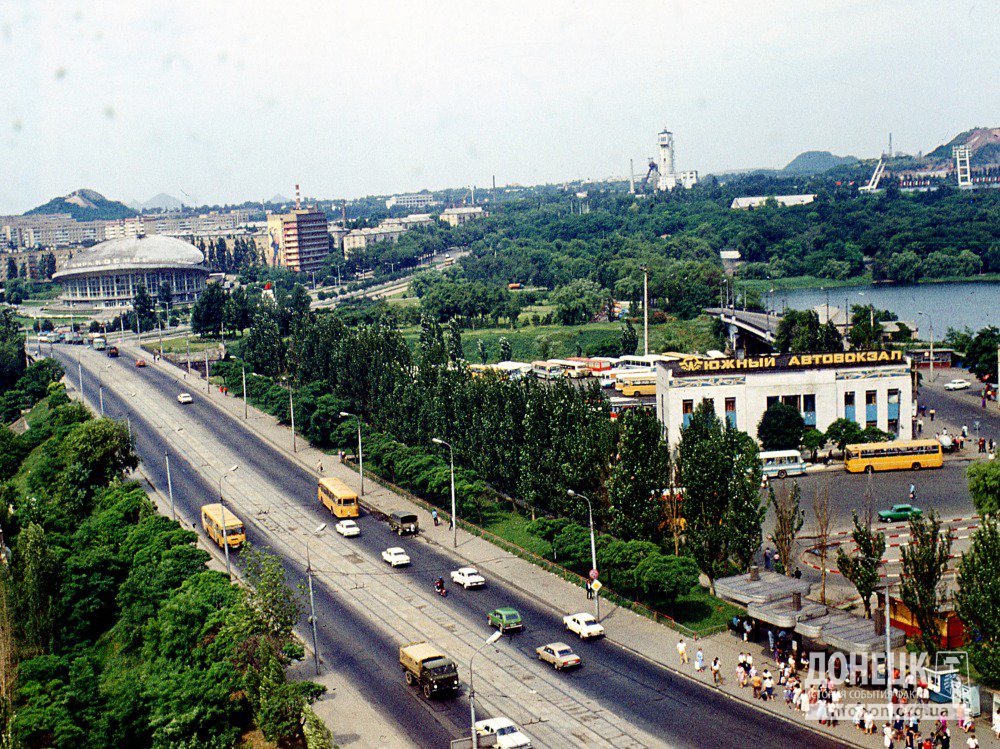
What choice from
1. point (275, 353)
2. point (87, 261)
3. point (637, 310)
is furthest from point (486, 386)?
point (87, 261)

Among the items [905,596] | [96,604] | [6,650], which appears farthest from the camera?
[96,604]

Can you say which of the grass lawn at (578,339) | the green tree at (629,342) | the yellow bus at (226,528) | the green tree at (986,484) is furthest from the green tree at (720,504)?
the grass lawn at (578,339)

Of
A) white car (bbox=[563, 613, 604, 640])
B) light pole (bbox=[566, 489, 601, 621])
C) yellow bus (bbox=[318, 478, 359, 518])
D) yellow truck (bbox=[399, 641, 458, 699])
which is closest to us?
yellow truck (bbox=[399, 641, 458, 699])

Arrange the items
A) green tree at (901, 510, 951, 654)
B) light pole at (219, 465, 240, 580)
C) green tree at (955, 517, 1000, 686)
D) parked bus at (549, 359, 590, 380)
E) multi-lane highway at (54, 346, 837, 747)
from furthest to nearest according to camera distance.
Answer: parked bus at (549, 359, 590, 380)
light pole at (219, 465, 240, 580)
green tree at (901, 510, 951, 654)
multi-lane highway at (54, 346, 837, 747)
green tree at (955, 517, 1000, 686)

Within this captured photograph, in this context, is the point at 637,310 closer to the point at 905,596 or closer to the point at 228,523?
the point at 228,523

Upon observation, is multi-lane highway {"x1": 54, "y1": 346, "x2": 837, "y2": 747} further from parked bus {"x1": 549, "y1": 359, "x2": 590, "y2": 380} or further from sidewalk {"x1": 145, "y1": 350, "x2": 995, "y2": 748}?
parked bus {"x1": 549, "y1": 359, "x2": 590, "y2": 380}

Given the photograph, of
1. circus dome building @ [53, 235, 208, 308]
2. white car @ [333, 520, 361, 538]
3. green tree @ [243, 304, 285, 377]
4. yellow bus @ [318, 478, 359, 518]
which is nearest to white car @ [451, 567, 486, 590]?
white car @ [333, 520, 361, 538]
